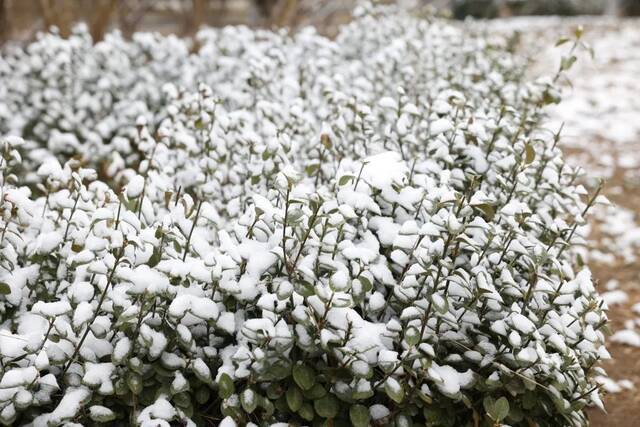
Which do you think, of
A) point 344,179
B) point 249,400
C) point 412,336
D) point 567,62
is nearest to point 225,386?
point 249,400

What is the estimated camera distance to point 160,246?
2.32 metres

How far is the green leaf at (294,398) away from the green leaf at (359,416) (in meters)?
0.18

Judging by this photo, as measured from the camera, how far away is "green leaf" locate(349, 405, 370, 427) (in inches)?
82.7

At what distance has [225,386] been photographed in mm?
2066

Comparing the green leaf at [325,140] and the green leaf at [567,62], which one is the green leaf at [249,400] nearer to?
the green leaf at [325,140]

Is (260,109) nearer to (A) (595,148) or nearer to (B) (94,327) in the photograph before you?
(B) (94,327)

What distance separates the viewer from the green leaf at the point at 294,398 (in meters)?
2.11

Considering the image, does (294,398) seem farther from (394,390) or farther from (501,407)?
(501,407)

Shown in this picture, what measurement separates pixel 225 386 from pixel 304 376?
27 centimetres

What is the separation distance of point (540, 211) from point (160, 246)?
69.6 inches

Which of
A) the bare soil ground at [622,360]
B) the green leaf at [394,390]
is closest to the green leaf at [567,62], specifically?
the bare soil ground at [622,360]

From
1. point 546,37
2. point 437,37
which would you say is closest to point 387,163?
point 437,37

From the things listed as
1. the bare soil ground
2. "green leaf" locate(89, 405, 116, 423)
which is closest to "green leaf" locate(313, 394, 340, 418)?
"green leaf" locate(89, 405, 116, 423)

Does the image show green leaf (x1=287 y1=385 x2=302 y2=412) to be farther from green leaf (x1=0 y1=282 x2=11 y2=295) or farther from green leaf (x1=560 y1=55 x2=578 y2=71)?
green leaf (x1=560 y1=55 x2=578 y2=71)
